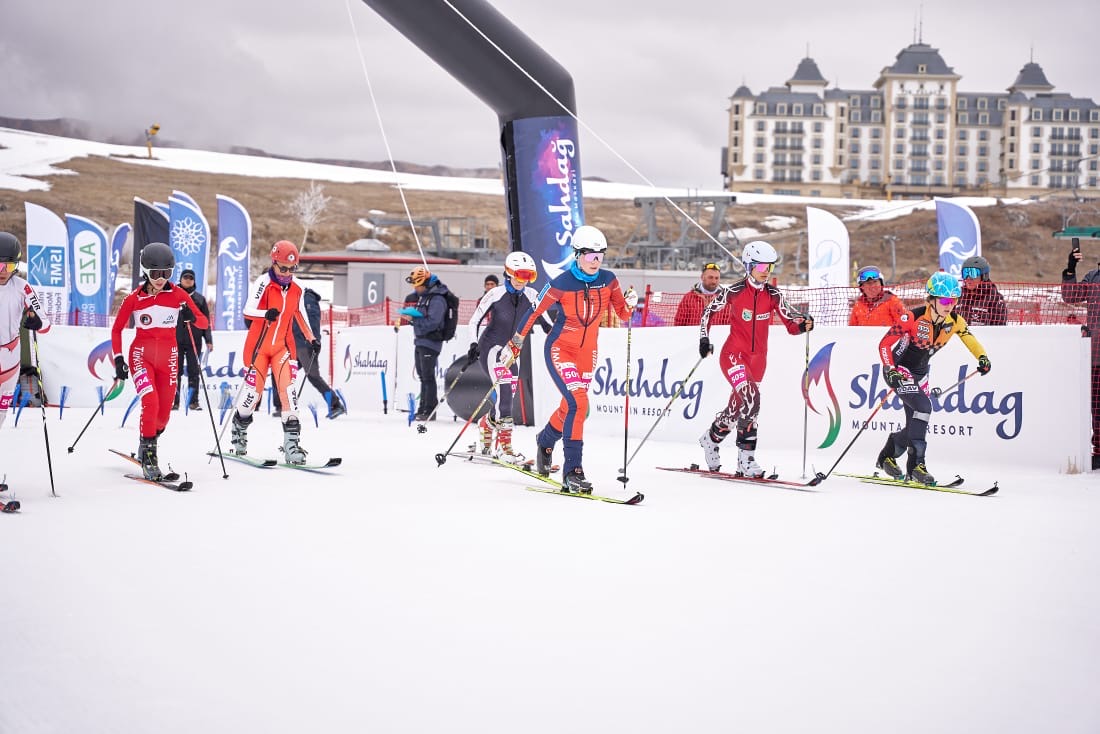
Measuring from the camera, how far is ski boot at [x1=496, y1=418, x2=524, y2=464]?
392 inches

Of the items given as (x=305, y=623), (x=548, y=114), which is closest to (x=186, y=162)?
(x=548, y=114)

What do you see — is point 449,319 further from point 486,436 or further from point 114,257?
point 114,257

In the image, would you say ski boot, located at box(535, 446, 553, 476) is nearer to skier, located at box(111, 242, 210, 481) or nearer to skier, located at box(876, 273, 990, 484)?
skier, located at box(876, 273, 990, 484)

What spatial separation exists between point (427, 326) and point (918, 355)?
789 centimetres

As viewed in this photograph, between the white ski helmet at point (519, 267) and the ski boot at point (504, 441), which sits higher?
the white ski helmet at point (519, 267)

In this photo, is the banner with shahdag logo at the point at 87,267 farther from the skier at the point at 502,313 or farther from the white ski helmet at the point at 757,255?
the white ski helmet at the point at 757,255

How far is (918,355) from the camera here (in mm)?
8906

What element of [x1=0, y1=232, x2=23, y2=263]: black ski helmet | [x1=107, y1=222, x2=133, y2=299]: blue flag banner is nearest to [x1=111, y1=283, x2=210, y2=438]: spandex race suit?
[x1=0, y1=232, x2=23, y2=263]: black ski helmet

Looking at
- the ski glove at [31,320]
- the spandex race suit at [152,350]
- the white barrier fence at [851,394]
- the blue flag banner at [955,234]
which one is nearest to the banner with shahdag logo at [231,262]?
the white barrier fence at [851,394]

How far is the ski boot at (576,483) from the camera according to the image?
7.94 metres

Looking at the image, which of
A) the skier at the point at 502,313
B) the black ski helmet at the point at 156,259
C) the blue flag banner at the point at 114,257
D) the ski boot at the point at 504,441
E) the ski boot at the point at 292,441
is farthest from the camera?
the blue flag banner at the point at 114,257

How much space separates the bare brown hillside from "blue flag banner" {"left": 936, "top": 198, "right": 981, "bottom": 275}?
51.3 m

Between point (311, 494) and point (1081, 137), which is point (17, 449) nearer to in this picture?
point (311, 494)

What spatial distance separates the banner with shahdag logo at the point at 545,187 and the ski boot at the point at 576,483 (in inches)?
226
